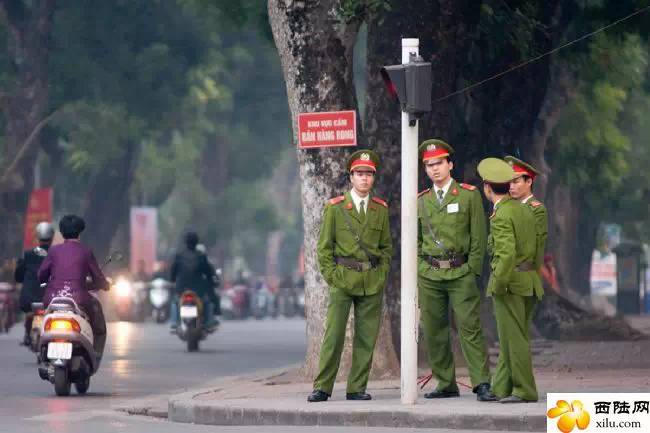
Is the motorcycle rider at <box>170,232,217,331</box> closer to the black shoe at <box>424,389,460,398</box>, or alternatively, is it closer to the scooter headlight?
the black shoe at <box>424,389,460,398</box>

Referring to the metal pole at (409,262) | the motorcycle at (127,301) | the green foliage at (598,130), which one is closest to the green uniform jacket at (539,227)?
the metal pole at (409,262)

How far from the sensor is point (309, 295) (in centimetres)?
1888

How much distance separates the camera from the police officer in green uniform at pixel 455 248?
48.6 ft

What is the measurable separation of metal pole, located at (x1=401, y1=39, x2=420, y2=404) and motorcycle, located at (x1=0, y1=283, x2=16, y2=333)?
71.6 feet

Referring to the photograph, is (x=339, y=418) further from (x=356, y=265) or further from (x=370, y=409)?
(x=356, y=265)

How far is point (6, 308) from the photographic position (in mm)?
35875

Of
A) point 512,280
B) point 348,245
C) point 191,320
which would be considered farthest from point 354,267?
point 191,320

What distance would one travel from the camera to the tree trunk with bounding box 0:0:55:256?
41.6 metres

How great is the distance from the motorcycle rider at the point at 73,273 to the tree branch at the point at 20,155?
74.7 feet

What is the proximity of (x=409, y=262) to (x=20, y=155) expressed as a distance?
2814cm

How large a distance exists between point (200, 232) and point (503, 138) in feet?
121

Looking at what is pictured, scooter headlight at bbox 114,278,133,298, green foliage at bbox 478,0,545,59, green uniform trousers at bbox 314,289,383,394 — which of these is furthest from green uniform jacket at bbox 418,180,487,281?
scooter headlight at bbox 114,278,133,298

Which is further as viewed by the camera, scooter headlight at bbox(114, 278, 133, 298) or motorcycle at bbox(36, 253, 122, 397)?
scooter headlight at bbox(114, 278, 133, 298)

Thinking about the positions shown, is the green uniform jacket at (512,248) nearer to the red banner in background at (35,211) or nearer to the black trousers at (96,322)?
the black trousers at (96,322)
